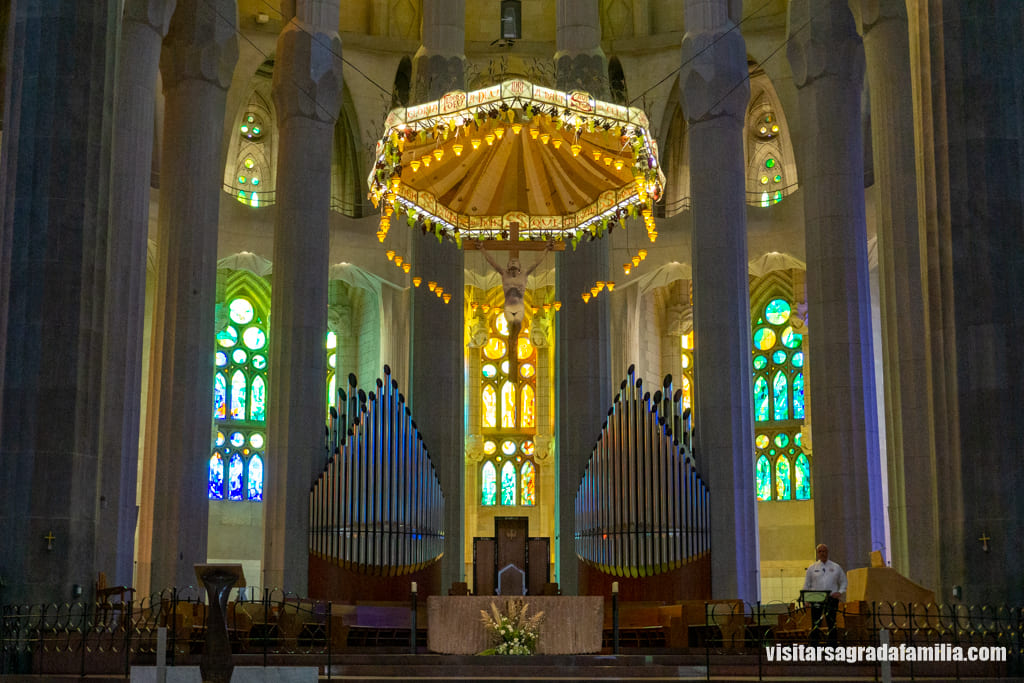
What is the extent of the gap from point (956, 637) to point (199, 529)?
1252 cm

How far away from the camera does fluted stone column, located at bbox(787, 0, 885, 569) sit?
2089cm

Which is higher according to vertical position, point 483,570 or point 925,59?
point 925,59

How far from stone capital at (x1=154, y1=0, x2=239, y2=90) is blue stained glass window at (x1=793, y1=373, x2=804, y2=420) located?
15403 mm

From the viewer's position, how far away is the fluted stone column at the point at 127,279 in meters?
17.8

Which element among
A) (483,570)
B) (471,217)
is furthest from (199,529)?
(471,217)

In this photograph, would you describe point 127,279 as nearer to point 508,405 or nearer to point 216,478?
point 216,478

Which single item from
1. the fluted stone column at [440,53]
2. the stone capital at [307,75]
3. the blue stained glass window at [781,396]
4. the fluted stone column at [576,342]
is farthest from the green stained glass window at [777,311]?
the stone capital at [307,75]

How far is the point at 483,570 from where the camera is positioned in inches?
807

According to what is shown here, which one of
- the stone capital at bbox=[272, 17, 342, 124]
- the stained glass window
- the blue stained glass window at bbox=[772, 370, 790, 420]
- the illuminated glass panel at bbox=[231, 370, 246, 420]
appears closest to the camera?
the stone capital at bbox=[272, 17, 342, 124]

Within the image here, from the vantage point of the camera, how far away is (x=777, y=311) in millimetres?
31500

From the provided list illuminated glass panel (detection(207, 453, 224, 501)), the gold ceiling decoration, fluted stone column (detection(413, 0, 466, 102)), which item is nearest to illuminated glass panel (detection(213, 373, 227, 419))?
illuminated glass panel (detection(207, 453, 224, 501))

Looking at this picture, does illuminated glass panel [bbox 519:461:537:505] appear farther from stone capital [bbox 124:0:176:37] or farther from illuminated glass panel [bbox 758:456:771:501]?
stone capital [bbox 124:0:176:37]

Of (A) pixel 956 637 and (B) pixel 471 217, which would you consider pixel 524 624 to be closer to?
(A) pixel 956 637

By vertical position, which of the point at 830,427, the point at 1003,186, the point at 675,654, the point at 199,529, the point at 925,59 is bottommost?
the point at 675,654
